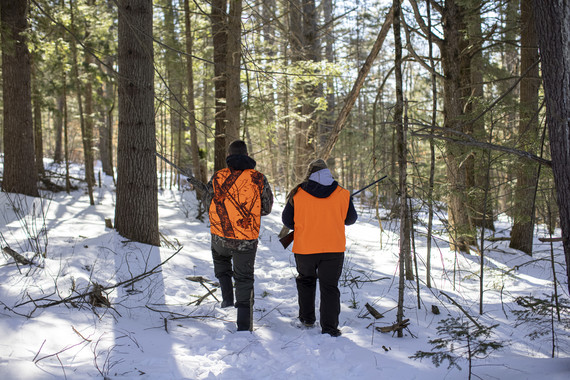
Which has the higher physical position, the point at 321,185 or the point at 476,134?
the point at 476,134

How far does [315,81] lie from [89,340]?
7407mm

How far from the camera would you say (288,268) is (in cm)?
703

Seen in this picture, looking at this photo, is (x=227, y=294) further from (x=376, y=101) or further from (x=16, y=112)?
(x=16, y=112)

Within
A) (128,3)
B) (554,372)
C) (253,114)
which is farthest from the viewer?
(253,114)

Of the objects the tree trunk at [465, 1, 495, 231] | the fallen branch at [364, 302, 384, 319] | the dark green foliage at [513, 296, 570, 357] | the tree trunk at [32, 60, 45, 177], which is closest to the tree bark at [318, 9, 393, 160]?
the tree trunk at [465, 1, 495, 231]

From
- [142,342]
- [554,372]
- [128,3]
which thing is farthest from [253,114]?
[554,372]

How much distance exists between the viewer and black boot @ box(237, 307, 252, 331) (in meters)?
4.16

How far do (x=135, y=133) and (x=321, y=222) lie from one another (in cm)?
376

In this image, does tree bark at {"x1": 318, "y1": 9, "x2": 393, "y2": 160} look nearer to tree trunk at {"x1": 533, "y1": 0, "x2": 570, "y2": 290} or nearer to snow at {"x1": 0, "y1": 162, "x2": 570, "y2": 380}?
snow at {"x1": 0, "y1": 162, "x2": 570, "y2": 380}

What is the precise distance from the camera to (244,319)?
417cm

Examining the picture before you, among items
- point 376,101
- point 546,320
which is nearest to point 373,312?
point 546,320

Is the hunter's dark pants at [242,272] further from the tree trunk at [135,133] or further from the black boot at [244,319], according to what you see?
the tree trunk at [135,133]

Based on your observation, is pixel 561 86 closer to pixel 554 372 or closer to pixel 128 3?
pixel 554 372

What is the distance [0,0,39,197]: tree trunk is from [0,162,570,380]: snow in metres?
3.32
